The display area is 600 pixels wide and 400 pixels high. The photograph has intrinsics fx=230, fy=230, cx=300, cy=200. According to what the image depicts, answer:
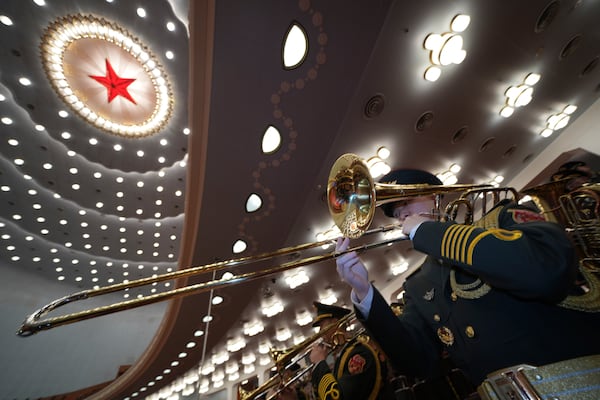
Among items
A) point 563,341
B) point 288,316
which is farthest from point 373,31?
point 288,316

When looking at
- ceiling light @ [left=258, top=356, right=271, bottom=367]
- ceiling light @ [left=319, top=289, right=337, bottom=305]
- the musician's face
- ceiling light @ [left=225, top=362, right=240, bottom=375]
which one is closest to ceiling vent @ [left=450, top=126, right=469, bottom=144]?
the musician's face

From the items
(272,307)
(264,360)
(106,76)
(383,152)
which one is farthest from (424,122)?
(264,360)

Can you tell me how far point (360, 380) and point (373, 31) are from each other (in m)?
3.92

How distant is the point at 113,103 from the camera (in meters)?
7.79

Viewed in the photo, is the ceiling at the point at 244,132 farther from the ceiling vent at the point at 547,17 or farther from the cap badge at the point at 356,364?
the cap badge at the point at 356,364

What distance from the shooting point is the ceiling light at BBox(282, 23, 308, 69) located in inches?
96.2

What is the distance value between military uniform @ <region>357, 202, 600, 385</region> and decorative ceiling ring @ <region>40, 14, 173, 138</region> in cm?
820

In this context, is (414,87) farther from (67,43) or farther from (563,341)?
(67,43)

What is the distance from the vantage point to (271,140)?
10.5 ft

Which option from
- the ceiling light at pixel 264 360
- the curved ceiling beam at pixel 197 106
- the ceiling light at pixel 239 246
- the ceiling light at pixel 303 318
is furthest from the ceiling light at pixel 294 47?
the ceiling light at pixel 264 360

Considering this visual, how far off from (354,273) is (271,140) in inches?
90.9

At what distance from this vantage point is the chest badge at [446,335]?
1.23 m

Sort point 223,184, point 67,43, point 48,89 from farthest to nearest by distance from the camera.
→ point 48,89
point 67,43
point 223,184

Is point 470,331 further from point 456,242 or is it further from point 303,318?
point 303,318
